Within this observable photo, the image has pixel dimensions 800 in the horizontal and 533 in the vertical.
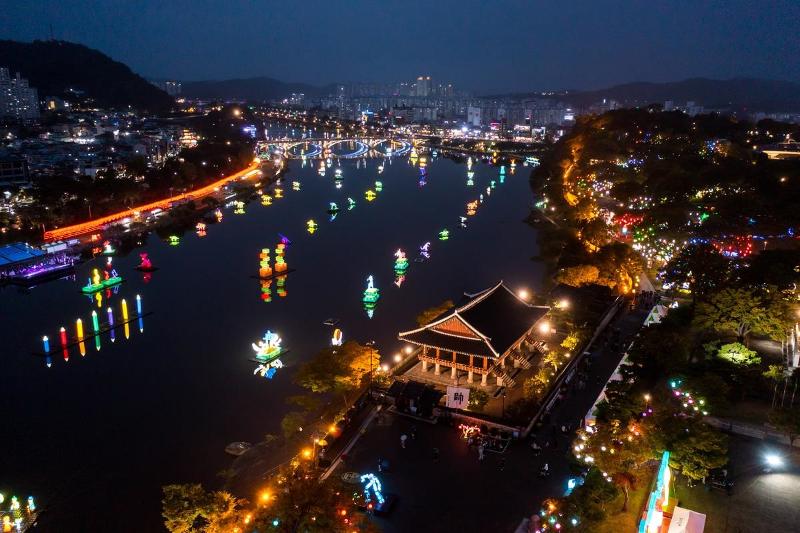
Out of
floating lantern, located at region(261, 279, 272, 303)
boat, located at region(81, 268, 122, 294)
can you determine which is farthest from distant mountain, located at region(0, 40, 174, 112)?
floating lantern, located at region(261, 279, 272, 303)

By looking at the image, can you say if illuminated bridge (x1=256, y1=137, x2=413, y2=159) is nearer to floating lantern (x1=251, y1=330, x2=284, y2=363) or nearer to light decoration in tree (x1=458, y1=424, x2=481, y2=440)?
floating lantern (x1=251, y1=330, x2=284, y2=363)

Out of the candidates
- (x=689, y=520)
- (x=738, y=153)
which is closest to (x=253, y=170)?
(x=738, y=153)

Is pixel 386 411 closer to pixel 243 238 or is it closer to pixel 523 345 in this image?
pixel 523 345

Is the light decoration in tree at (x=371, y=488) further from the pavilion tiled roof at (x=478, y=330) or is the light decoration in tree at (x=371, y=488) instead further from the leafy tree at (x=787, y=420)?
the leafy tree at (x=787, y=420)

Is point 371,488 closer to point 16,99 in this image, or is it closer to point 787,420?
point 787,420

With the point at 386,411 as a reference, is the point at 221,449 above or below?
below

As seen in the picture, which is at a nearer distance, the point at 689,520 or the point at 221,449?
the point at 689,520

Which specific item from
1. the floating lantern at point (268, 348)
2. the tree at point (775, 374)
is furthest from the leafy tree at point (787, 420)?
the floating lantern at point (268, 348)
